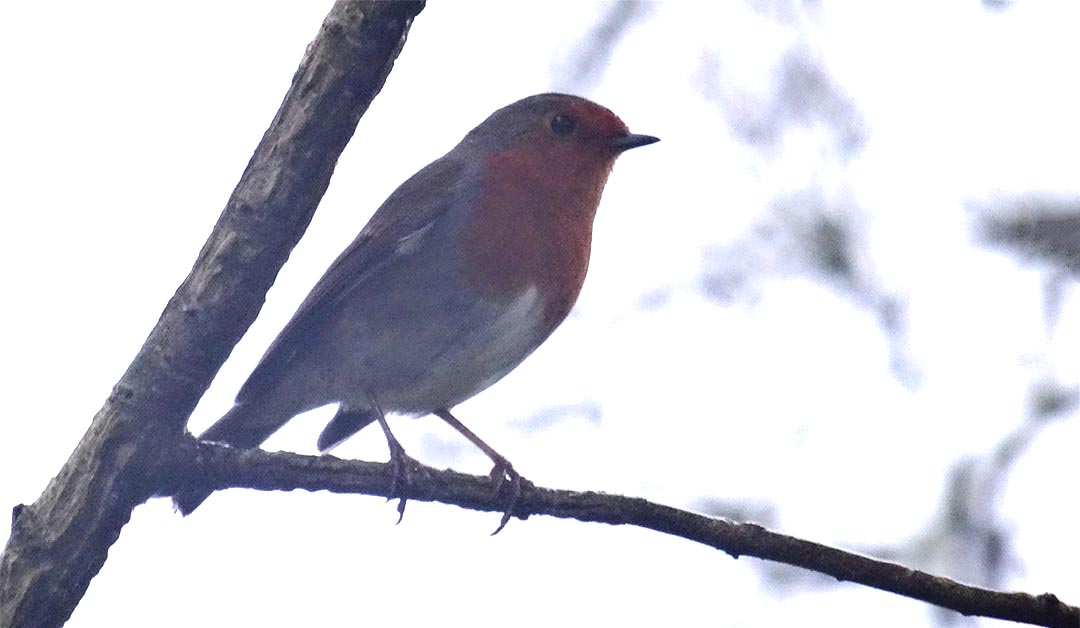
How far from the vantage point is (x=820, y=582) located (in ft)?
18.6

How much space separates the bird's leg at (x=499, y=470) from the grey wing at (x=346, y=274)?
0.74m

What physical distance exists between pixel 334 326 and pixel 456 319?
0.62 m

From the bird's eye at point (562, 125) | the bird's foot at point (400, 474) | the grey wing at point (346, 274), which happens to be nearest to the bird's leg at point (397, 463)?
the bird's foot at point (400, 474)

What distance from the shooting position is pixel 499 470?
506cm

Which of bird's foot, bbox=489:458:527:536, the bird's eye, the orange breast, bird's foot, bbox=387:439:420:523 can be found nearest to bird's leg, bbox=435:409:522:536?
bird's foot, bbox=489:458:527:536

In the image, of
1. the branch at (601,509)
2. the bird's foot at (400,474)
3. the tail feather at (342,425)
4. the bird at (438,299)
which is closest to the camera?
the branch at (601,509)

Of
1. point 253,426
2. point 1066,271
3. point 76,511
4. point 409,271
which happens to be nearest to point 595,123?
point 409,271

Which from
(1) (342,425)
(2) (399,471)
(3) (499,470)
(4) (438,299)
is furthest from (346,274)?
(2) (399,471)

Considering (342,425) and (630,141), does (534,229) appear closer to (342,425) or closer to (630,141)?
(630,141)

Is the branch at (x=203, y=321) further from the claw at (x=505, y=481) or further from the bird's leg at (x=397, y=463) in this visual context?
the claw at (x=505, y=481)

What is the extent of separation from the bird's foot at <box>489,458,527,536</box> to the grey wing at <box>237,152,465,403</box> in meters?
1.05

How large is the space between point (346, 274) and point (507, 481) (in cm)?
147

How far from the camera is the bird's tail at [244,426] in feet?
18.7

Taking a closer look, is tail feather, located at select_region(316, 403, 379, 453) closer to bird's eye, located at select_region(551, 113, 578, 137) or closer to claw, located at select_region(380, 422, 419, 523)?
claw, located at select_region(380, 422, 419, 523)
